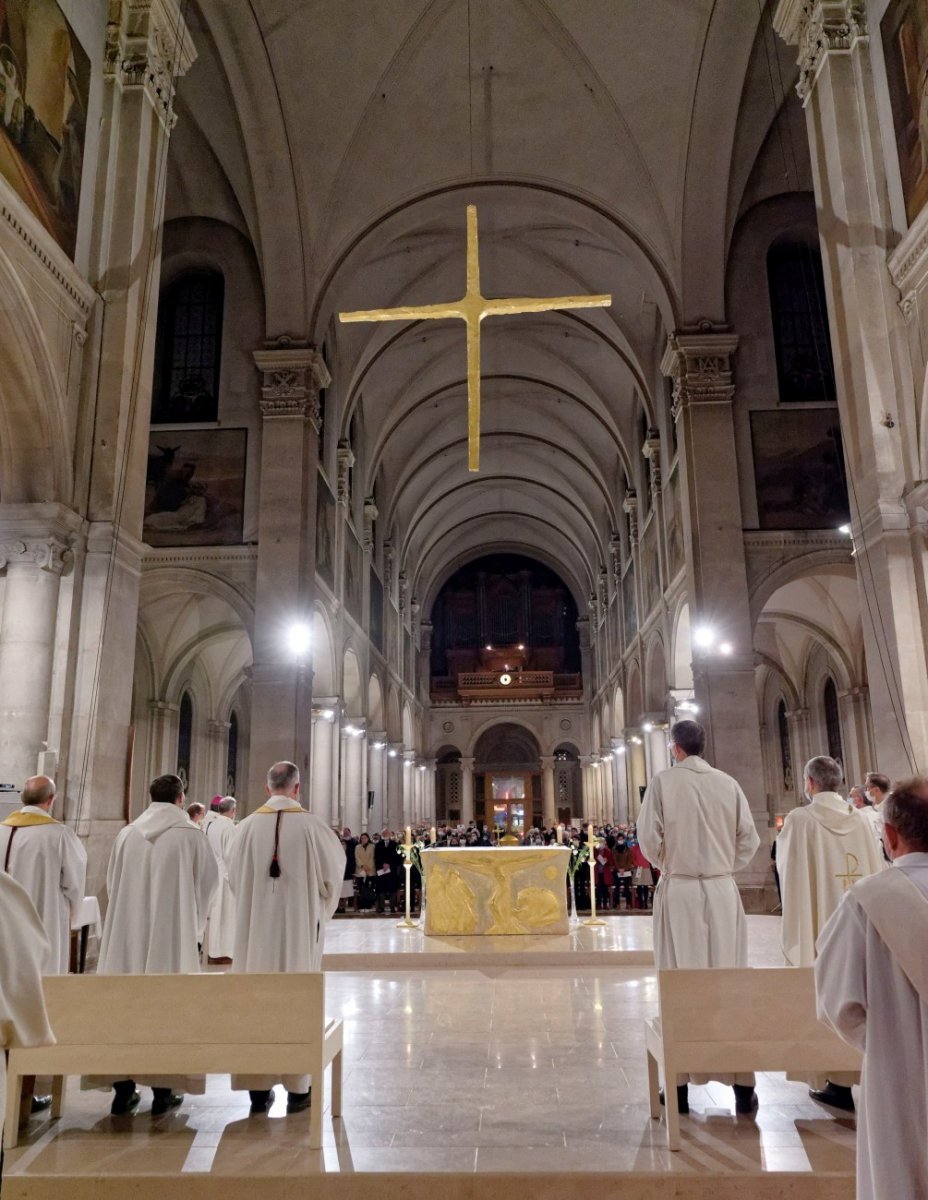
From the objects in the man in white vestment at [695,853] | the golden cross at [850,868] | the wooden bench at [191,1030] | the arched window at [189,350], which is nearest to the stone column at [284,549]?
the arched window at [189,350]

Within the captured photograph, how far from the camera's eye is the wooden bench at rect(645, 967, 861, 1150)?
3.96 metres

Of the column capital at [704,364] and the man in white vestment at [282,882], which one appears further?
the column capital at [704,364]

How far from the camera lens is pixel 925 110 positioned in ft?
25.6

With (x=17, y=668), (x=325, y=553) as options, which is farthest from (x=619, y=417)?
(x=17, y=668)

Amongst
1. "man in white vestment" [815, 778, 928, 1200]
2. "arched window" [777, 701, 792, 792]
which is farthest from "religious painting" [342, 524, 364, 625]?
"man in white vestment" [815, 778, 928, 1200]

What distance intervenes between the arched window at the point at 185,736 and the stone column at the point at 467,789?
17658 millimetres

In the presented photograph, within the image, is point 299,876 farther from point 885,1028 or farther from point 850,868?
point 885,1028

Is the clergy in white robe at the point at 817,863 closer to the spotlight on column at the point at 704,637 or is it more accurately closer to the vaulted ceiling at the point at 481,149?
the spotlight on column at the point at 704,637

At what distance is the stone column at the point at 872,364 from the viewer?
25.8 feet

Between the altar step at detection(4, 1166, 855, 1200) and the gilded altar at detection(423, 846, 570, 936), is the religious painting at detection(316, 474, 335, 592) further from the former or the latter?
the altar step at detection(4, 1166, 855, 1200)

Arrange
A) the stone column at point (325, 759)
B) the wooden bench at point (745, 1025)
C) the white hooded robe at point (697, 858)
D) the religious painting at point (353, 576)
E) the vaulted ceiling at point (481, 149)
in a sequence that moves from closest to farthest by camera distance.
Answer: the wooden bench at point (745, 1025) → the white hooded robe at point (697, 858) → the vaulted ceiling at point (481, 149) → the stone column at point (325, 759) → the religious painting at point (353, 576)

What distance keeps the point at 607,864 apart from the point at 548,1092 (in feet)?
32.4

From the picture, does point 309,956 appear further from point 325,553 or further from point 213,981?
point 325,553

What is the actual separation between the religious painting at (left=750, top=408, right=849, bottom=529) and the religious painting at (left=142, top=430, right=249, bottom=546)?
8199 mm
